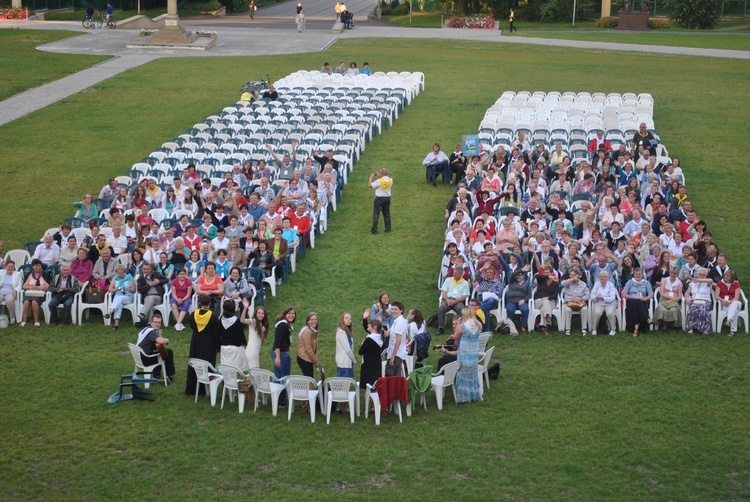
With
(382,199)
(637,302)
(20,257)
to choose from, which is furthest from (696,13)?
(20,257)

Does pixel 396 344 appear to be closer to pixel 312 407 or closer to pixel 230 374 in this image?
pixel 312 407

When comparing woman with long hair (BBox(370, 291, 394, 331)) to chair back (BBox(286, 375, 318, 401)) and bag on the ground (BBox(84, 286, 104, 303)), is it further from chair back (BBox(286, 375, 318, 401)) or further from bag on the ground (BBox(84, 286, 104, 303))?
bag on the ground (BBox(84, 286, 104, 303))

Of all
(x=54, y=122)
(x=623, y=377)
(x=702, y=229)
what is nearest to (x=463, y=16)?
(x=54, y=122)

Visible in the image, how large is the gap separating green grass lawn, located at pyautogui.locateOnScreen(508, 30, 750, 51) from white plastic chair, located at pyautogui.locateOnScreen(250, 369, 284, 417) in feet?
123

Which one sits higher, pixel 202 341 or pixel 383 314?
pixel 383 314

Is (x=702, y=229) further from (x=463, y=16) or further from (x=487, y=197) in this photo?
(x=463, y=16)

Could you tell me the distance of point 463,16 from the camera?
5734cm

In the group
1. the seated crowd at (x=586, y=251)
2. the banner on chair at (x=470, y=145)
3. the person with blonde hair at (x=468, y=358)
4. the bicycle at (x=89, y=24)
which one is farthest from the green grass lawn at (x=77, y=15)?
the person with blonde hair at (x=468, y=358)

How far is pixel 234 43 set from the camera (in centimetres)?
4519

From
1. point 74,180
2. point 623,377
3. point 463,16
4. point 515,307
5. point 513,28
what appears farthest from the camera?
point 463,16

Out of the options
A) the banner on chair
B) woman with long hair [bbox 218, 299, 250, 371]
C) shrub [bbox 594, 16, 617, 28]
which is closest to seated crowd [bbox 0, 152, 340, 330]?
woman with long hair [bbox 218, 299, 250, 371]

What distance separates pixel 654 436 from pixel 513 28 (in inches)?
1719

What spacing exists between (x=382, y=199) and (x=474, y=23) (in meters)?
35.6

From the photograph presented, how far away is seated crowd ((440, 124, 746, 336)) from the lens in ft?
51.7
